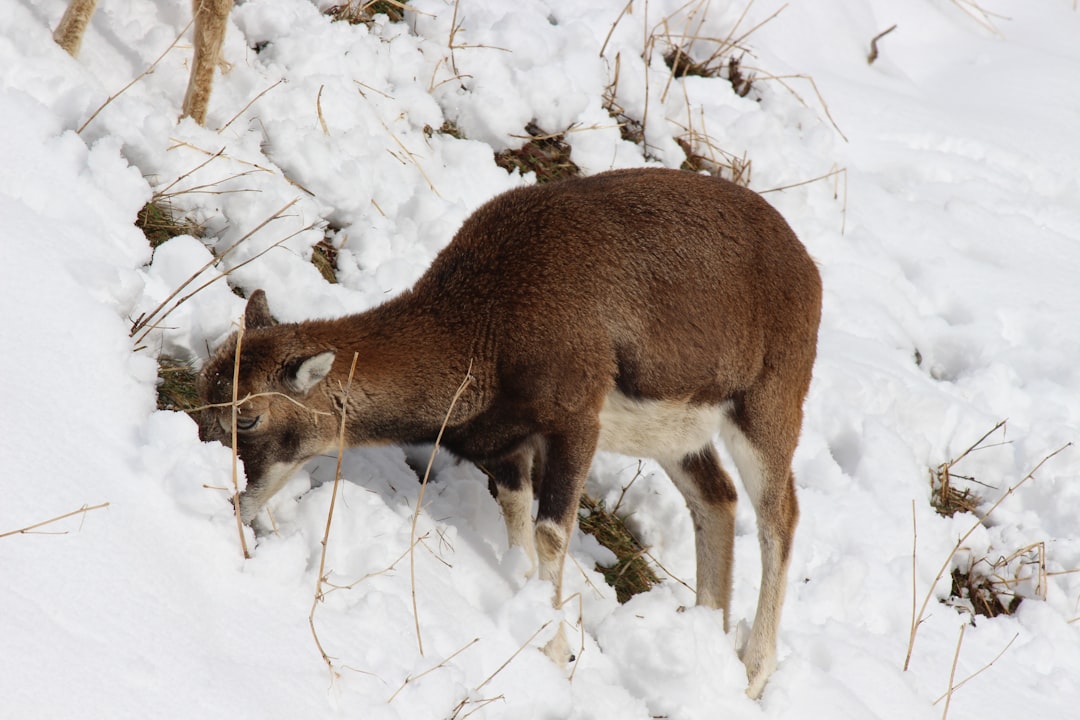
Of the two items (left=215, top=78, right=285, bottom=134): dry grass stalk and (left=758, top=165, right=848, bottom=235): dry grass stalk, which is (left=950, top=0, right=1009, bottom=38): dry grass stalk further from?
(left=215, top=78, right=285, bottom=134): dry grass stalk

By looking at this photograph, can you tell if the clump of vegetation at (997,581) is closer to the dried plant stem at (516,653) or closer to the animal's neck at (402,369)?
the dried plant stem at (516,653)

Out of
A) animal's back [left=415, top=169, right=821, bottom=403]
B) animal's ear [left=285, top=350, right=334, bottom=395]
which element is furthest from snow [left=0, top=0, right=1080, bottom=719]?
animal's back [left=415, top=169, right=821, bottom=403]

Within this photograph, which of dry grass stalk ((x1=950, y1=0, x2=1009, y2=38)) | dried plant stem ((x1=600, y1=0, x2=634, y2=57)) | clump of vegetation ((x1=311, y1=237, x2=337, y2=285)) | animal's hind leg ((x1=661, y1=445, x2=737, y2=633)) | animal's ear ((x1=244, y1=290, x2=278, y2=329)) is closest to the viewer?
animal's ear ((x1=244, y1=290, x2=278, y2=329))

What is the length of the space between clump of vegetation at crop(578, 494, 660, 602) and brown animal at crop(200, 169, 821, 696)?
0.62m

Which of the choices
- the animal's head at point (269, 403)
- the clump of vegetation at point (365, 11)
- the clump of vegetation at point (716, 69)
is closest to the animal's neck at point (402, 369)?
the animal's head at point (269, 403)

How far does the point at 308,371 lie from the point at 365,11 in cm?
415

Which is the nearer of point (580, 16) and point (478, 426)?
point (478, 426)

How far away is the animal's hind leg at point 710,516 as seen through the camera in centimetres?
619

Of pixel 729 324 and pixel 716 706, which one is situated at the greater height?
pixel 729 324

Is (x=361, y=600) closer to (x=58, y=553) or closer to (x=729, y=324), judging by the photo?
(x=58, y=553)

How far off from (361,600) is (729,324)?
7.20ft

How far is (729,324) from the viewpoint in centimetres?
565

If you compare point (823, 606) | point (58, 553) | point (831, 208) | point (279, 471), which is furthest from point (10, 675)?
point (831, 208)

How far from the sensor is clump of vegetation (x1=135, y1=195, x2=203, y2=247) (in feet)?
20.0
